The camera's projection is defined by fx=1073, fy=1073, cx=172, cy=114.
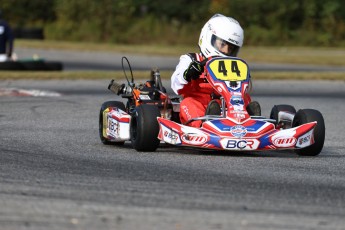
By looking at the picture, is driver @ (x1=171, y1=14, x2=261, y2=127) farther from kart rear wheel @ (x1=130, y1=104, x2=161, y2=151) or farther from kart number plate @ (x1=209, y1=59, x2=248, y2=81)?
kart rear wheel @ (x1=130, y1=104, x2=161, y2=151)

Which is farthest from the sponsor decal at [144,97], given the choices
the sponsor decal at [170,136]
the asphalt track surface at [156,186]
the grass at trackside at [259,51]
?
the grass at trackside at [259,51]

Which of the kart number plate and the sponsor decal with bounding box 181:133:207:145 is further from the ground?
the kart number plate

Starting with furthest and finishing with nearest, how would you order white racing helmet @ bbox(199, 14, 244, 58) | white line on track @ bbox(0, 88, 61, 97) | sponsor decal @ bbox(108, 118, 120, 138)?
white line on track @ bbox(0, 88, 61, 97) < white racing helmet @ bbox(199, 14, 244, 58) < sponsor decal @ bbox(108, 118, 120, 138)

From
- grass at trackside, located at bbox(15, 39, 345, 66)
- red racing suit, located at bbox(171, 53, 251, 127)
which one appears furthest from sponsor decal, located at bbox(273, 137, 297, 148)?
grass at trackside, located at bbox(15, 39, 345, 66)

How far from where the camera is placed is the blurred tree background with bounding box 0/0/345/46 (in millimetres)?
37281

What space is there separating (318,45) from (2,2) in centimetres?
1191

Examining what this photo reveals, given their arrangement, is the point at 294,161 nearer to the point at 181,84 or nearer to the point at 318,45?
the point at 181,84

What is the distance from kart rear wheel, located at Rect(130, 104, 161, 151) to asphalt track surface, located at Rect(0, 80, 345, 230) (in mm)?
87

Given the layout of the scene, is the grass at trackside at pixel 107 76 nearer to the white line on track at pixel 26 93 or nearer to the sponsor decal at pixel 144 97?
the white line on track at pixel 26 93

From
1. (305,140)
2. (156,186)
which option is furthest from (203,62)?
(156,186)

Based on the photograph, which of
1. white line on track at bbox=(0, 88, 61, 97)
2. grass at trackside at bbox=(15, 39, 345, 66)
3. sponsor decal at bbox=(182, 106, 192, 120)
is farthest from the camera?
grass at trackside at bbox=(15, 39, 345, 66)

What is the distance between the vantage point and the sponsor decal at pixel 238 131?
8.74 metres

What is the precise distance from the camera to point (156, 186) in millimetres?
6777

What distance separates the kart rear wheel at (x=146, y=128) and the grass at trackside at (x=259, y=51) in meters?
18.6
